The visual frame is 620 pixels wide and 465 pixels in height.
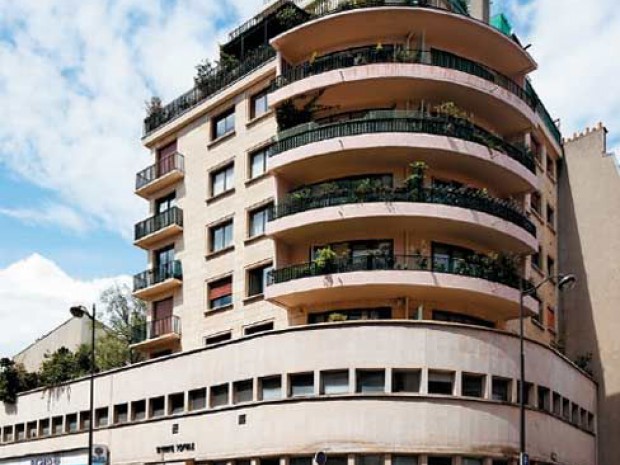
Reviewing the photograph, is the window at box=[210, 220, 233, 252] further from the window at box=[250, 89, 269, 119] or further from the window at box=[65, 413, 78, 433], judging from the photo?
the window at box=[65, 413, 78, 433]

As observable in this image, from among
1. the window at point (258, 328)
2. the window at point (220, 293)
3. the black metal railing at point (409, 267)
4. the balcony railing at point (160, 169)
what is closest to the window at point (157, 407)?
the window at point (258, 328)

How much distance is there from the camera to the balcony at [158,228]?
4291 cm

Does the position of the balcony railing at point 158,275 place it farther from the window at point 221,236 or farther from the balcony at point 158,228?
the window at point 221,236

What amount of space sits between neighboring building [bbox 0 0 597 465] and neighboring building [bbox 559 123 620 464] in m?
1.66

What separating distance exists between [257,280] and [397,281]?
711 centimetres

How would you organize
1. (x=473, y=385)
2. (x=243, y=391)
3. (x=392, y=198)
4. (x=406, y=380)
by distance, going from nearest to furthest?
1. (x=406, y=380)
2. (x=473, y=385)
3. (x=392, y=198)
4. (x=243, y=391)

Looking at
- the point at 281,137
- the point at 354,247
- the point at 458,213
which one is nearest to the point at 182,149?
the point at 281,137

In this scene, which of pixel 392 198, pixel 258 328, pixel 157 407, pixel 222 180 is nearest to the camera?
pixel 392 198

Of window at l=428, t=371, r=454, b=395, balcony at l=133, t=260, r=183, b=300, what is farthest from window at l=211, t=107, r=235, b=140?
window at l=428, t=371, r=454, b=395

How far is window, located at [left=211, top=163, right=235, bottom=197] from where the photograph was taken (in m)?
40.5

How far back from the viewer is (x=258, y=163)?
39.1 m

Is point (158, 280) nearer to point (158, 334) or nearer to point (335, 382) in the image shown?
point (158, 334)

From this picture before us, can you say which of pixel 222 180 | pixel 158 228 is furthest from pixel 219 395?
pixel 158 228

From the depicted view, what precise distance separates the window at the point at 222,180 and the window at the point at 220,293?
3775mm
